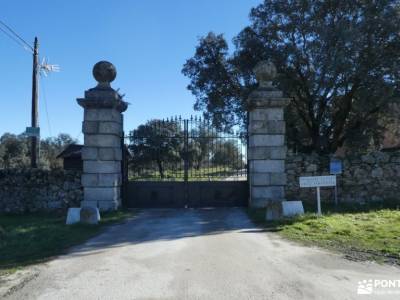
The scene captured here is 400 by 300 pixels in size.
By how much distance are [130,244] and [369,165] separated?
7.74m

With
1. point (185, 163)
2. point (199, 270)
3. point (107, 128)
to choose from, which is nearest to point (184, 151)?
point (185, 163)

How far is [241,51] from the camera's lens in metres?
17.8

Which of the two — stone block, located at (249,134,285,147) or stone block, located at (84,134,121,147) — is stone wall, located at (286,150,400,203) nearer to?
stone block, located at (249,134,285,147)

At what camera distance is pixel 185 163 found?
11.5 m

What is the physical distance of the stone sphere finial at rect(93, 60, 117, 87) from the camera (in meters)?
10.9

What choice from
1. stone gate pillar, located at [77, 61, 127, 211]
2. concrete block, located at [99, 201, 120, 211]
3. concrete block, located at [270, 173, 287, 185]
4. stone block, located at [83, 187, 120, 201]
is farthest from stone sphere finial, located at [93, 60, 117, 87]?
concrete block, located at [270, 173, 287, 185]

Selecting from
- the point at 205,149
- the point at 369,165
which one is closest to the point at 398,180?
the point at 369,165

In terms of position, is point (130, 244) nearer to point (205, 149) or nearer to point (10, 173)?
point (205, 149)

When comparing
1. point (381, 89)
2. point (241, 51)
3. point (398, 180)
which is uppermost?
point (241, 51)

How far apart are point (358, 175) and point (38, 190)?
921cm

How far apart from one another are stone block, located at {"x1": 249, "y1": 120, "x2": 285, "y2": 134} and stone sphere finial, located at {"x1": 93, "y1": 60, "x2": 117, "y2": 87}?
4.06 meters

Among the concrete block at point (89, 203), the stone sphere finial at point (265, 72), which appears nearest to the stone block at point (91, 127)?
the concrete block at point (89, 203)

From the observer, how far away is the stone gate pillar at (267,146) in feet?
35.4

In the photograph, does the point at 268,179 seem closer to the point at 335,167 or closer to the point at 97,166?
the point at 335,167
